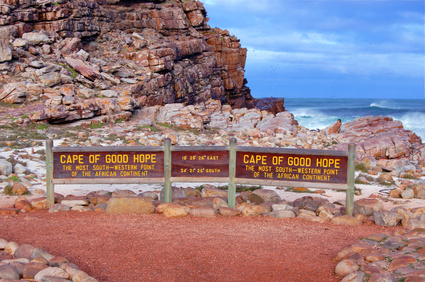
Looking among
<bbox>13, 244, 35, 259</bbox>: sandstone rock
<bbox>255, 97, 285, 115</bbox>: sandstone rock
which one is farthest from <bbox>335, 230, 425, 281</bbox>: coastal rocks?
<bbox>255, 97, 285, 115</bbox>: sandstone rock

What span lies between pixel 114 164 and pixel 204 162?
1.76m

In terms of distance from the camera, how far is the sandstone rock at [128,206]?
26.1 feet

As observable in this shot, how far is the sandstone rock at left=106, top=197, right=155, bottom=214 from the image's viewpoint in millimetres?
7957

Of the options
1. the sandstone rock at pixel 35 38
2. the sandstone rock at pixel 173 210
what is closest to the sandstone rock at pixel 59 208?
the sandstone rock at pixel 173 210

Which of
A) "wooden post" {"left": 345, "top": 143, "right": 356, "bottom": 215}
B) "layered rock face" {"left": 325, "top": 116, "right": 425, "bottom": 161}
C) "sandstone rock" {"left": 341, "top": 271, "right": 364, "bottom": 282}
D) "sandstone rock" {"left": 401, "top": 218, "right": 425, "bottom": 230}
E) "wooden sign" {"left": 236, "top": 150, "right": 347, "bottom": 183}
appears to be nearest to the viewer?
"sandstone rock" {"left": 341, "top": 271, "right": 364, "bottom": 282}

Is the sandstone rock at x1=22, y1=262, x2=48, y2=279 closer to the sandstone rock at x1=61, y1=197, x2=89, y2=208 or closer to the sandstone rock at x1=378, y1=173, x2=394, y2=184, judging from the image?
the sandstone rock at x1=61, y1=197, x2=89, y2=208

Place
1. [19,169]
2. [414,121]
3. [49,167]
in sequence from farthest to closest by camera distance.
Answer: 1. [414,121]
2. [19,169]
3. [49,167]

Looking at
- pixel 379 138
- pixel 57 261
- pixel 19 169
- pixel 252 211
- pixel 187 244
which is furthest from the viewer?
pixel 379 138

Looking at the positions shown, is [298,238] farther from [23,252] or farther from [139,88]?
[139,88]

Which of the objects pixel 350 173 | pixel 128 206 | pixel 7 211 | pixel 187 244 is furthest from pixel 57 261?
pixel 350 173

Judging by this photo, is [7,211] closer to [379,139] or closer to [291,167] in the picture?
[291,167]

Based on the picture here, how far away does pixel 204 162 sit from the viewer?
27.1 ft

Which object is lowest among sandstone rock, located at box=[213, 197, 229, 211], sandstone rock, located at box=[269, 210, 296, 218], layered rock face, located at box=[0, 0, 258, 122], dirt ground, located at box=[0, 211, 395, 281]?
dirt ground, located at box=[0, 211, 395, 281]

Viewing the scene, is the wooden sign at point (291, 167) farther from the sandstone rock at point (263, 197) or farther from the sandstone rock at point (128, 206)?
the sandstone rock at point (128, 206)
